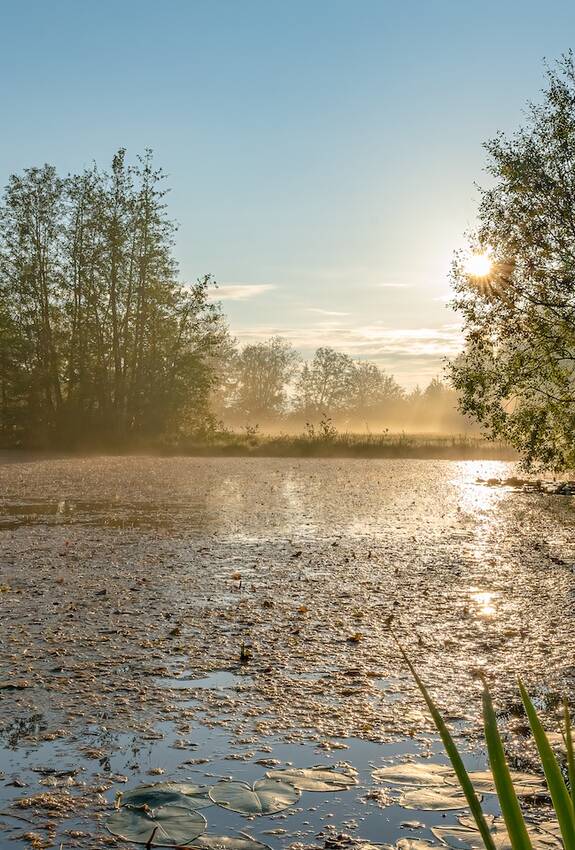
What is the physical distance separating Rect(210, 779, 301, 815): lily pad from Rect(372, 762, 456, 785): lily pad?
17.2 inches

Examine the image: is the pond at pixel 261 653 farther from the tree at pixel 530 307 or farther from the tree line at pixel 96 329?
the tree line at pixel 96 329

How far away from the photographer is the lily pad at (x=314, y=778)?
388 cm

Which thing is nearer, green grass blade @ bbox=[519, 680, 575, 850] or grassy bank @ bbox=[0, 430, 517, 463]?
green grass blade @ bbox=[519, 680, 575, 850]

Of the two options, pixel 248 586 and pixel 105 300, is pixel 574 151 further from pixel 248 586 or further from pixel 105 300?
pixel 105 300

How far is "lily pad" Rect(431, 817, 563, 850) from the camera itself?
3.29 metres

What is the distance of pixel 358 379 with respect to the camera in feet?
351

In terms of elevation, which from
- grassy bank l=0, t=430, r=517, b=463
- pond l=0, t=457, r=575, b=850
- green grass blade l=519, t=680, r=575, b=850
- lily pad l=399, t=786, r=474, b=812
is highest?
green grass blade l=519, t=680, r=575, b=850

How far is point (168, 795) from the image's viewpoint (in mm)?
3715

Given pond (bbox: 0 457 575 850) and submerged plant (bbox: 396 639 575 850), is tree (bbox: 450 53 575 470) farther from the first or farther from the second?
submerged plant (bbox: 396 639 575 850)

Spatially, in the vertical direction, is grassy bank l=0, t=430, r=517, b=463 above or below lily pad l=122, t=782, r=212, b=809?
above

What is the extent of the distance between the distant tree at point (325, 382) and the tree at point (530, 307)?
77801 millimetres

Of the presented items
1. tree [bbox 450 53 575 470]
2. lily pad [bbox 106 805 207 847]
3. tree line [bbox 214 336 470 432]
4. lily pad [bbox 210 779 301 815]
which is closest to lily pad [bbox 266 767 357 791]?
lily pad [bbox 210 779 301 815]

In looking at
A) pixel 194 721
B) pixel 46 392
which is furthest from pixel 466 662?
pixel 46 392

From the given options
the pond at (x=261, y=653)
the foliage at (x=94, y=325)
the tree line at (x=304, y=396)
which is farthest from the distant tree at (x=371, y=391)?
the pond at (x=261, y=653)
